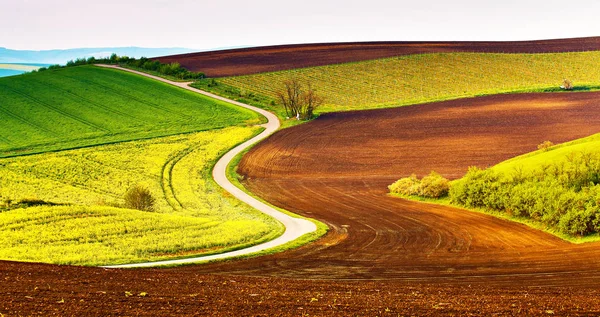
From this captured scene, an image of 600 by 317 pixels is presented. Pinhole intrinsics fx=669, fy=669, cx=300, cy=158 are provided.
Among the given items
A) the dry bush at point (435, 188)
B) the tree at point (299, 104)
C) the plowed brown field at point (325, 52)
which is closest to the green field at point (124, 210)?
the tree at point (299, 104)

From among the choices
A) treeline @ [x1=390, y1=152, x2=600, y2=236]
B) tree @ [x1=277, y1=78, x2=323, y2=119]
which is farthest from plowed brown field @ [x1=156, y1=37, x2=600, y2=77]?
treeline @ [x1=390, y1=152, x2=600, y2=236]

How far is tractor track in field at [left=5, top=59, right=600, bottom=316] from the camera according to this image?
17125 mm

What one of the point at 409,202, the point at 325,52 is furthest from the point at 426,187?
the point at 325,52

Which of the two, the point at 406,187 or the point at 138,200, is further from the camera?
the point at 406,187

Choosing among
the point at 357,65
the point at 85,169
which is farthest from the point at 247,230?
the point at 357,65

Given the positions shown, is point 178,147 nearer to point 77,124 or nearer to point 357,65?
point 77,124

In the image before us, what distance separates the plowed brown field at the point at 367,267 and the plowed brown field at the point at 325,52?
2234 inches

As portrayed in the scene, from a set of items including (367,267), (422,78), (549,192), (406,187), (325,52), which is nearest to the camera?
(367,267)

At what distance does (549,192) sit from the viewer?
34.8m

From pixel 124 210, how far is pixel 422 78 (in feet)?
257

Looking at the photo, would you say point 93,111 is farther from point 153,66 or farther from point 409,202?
point 409,202

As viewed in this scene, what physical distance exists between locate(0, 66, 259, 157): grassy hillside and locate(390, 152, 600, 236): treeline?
1769 inches

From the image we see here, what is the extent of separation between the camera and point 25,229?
31.9m

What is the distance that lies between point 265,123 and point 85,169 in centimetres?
2954
